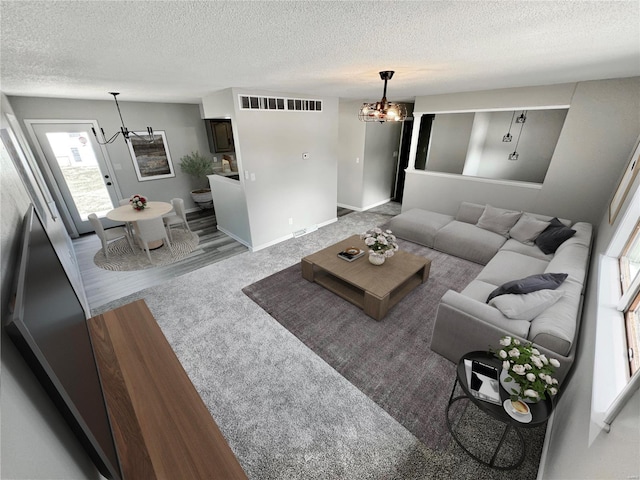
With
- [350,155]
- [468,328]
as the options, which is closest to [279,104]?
[350,155]

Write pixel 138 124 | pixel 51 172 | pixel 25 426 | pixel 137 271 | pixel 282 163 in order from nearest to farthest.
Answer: pixel 25 426 → pixel 137 271 → pixel 282 163 → pixel 51 172 → pixel 138 124

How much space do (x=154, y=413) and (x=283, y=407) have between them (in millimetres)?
1010

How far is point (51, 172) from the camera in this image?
4.67 m

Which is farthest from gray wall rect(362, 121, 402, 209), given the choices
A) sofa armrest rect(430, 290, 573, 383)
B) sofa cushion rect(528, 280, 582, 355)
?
sofa cushion rect(528, 280, 582, 355)

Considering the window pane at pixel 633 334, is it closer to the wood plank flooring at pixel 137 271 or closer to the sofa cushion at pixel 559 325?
the sofa cushion at pixel 559 325

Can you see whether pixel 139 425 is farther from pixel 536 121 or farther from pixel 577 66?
pixel 536 121

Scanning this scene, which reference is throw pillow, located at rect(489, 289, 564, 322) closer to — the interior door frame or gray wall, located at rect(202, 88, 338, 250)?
gray wall, located at rect(202, 88, 338, 250)

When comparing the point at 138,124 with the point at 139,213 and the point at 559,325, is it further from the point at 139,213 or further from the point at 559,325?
the point at 559,325

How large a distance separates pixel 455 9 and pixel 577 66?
2222mm

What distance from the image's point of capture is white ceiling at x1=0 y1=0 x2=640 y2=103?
1.18 meters

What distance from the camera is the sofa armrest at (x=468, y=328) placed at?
2.08 m

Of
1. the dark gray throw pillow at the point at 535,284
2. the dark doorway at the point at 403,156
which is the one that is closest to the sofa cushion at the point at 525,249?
the dark gray throw pillow at the point at 535,284

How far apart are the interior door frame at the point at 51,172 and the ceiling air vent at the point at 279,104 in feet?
10.9

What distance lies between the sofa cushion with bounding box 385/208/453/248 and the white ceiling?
2.41 meters
